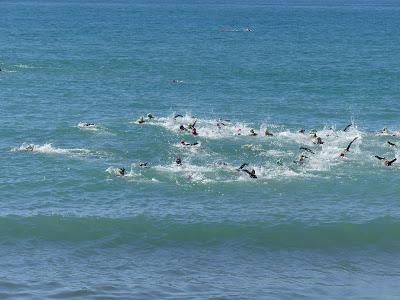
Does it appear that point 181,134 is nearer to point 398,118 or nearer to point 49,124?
point 49,124

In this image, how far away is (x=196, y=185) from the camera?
170 feet

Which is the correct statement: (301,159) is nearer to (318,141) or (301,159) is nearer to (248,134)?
(318,141)

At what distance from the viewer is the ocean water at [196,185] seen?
Answer: 37938mm

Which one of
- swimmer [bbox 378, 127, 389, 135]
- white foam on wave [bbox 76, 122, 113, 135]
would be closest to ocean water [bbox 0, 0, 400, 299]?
white foam on wave [bbox 76, 122, 113, 135]

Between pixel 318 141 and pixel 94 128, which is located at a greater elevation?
pixel 318 141

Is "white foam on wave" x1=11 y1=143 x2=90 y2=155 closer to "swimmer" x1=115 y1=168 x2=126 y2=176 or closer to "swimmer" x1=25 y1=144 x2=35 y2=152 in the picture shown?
"swimmer" x1=25 y1=144 x2=35 y2=152

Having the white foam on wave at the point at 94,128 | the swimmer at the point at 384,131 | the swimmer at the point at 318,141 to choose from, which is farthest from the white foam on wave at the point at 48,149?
the swimmer at the point at 384,131

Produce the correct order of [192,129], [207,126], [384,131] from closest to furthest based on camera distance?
[192,129]
[384,131]
[207,126]

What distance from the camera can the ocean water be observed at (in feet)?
124

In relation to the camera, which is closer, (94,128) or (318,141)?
(318,141)

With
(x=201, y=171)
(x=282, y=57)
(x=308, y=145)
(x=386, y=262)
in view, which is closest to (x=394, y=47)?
(x=282, y=57)

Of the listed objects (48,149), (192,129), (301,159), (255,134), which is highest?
(192,129)

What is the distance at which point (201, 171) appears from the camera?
5444 cm

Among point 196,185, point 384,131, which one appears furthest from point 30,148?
point 384,131
